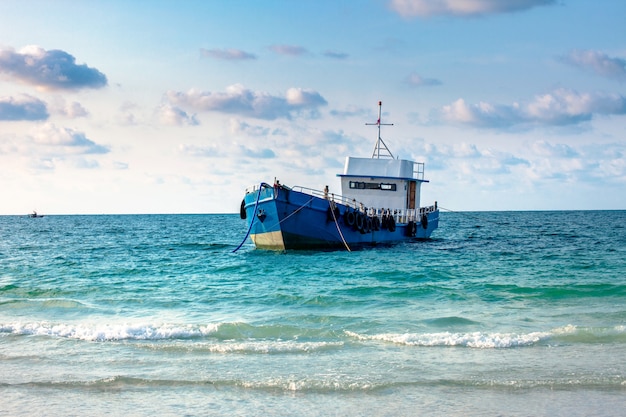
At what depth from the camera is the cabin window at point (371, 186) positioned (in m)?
34.5

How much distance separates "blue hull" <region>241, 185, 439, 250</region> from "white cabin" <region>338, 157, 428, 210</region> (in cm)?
288

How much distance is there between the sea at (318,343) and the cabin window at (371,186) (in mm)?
12310

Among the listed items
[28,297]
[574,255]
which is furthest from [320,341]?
[574,255]

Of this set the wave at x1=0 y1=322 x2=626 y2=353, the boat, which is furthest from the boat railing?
the wave at x1=0 y1=322 x2=626 y2=353

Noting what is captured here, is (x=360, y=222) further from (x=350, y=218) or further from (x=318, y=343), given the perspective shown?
(x=318, y=343)

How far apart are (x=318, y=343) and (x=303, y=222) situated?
16.3 m

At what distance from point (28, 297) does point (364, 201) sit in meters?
20.0

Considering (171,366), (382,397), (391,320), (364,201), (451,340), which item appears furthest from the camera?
(364,201)

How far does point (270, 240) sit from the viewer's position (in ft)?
94.9

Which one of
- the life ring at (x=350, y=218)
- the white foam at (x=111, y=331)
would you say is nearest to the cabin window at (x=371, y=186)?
the life ring at (x=350, y=218)

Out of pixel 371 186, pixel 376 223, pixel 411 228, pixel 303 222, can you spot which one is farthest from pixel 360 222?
pixel 411 228

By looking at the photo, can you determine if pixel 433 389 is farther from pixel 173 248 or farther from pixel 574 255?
pixel 173 248

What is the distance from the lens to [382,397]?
27.5 feet

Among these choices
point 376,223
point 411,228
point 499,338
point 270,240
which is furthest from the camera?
point 411,228
